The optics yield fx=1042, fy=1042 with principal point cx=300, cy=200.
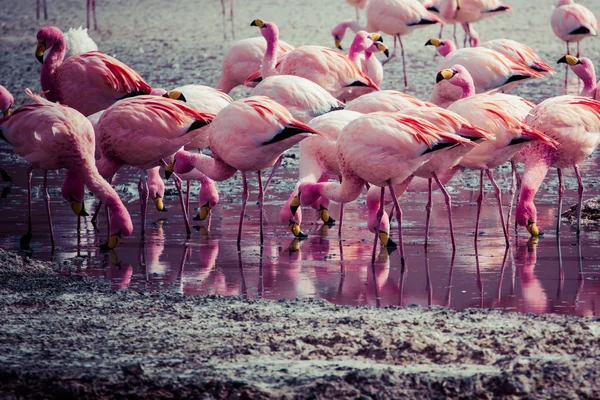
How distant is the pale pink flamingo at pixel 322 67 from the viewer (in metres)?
8.80

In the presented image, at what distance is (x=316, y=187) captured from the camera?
259 inches

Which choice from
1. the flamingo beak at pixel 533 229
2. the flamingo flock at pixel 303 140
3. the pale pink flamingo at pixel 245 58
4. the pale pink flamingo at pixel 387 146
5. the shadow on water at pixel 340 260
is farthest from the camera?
the pale pink flamingo at pixel 245 58

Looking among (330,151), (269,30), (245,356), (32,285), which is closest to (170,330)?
(245,356)

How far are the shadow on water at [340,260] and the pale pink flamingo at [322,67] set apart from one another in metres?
1.45

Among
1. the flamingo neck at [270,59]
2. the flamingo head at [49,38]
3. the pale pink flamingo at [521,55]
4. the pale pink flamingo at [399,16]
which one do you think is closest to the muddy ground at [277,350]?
the flamingo head at [49,38]

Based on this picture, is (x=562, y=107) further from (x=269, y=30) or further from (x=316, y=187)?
(x=269, y=30)

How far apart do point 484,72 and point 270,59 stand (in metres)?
1.87

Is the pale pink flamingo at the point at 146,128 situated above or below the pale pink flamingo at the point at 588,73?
below

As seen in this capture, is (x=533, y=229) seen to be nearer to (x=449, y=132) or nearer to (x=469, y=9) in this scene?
(x=449, y=132)

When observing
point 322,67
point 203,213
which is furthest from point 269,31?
point 203,213

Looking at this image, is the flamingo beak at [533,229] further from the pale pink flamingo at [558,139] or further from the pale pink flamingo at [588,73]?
the pale pink flamingo at [588,73]

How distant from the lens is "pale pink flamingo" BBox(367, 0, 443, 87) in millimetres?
13297

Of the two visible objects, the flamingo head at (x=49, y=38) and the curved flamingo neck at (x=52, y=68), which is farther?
the flamingo head at (x=49, y=38)

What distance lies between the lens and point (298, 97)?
7703mm
